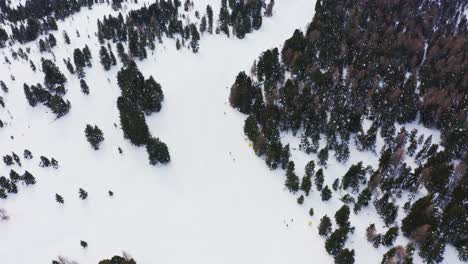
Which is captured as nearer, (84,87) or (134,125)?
(134,125)

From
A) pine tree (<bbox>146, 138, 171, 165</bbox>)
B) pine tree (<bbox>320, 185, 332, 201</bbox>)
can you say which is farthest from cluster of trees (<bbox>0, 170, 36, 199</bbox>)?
pine tree (<bbox>320, 185, 332, 201</bbox>)

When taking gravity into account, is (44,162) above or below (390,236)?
above

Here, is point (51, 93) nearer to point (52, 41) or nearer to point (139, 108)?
point (139, 108)

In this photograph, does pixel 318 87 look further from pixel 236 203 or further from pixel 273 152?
pixel 236 203

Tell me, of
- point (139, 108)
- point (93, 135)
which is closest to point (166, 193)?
point (93, 135)

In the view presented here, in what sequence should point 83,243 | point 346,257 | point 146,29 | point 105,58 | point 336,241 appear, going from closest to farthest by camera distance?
point 346,257 < point 336,241 < point 83,243 < point 105,58 < point 146,29

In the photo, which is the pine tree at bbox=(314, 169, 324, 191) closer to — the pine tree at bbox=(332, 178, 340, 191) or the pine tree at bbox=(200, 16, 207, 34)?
the pine tree at bbox=(332, 178, 340, 191)

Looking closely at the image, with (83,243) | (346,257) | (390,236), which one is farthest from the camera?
(83,243)
